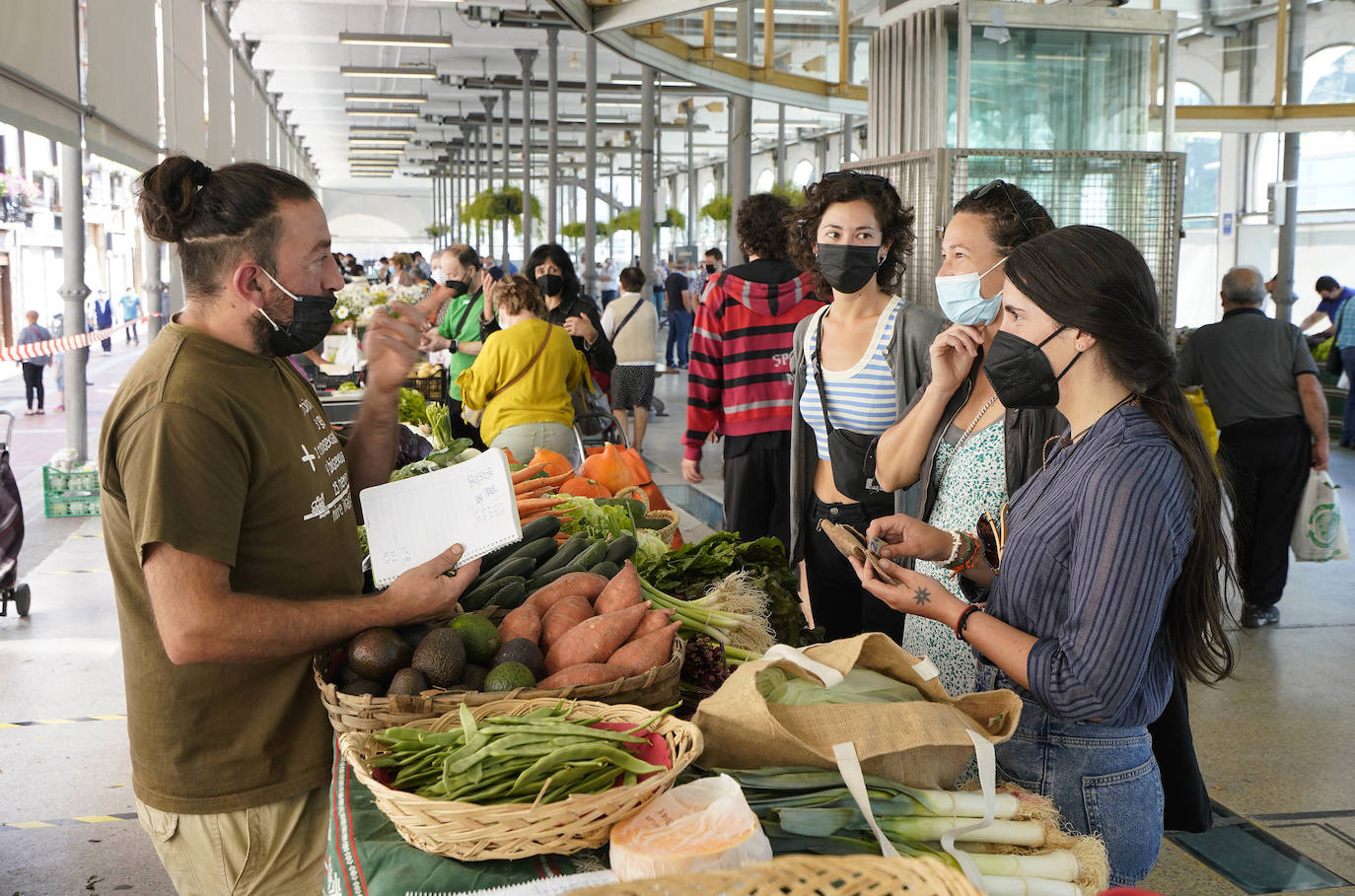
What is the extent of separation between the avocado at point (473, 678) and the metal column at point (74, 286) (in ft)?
24.2

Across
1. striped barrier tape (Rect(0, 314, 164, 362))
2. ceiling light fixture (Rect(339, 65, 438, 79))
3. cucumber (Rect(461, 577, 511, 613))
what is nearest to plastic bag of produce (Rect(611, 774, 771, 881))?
cucumber (Rect(461, 577, 511, 613))

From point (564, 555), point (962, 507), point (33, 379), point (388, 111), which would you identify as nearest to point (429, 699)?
point (564, 555)

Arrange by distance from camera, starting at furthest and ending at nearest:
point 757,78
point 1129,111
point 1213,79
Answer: point 1213,79 → point 757,78 → point 1129,111

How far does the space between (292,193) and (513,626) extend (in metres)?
0.89

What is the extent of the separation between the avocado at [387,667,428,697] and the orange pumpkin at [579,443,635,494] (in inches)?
98.1

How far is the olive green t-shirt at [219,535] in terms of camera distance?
1.76 metres

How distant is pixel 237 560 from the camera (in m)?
1.89

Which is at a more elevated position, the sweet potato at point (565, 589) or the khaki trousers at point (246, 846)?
the sweet potato at point (565, 589)

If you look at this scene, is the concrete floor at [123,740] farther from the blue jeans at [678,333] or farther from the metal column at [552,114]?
the blue jeans at [678,333]

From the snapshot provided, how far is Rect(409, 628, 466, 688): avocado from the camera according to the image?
1910mm

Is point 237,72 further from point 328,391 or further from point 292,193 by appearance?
point 292,193

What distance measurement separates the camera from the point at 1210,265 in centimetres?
2127

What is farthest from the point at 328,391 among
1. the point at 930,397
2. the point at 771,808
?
the point at 771,808

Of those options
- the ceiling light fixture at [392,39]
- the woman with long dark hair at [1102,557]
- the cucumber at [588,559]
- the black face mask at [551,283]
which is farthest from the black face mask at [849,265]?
the ceiling light fixture at [392,39]
